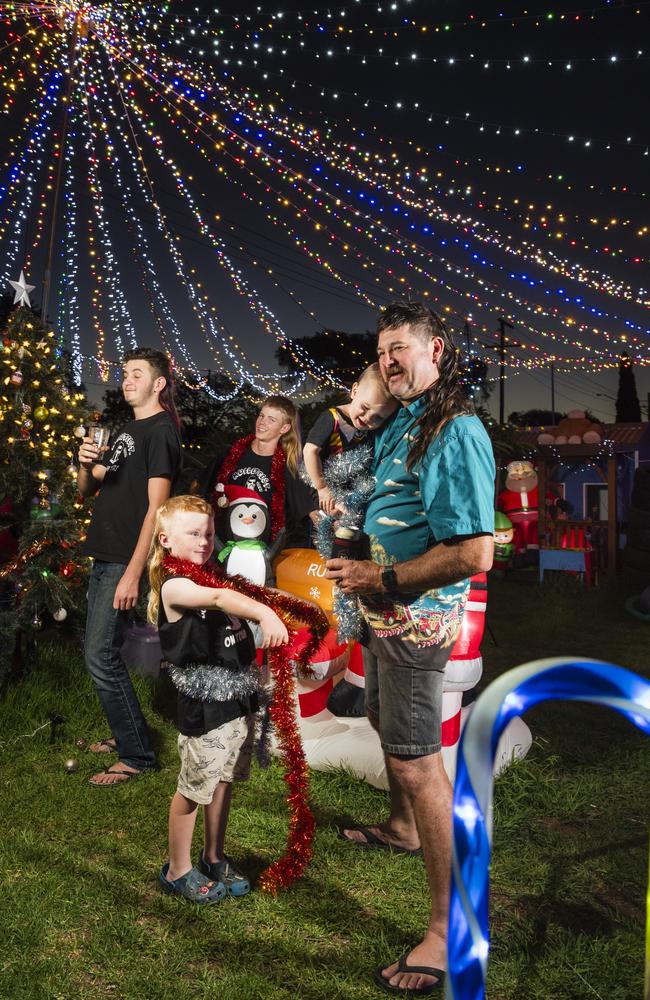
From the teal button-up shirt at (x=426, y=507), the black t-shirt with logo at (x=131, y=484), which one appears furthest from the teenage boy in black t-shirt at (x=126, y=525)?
the teal button-up shirt at (x=426, y=507)

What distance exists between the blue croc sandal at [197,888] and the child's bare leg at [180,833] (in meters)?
0.02

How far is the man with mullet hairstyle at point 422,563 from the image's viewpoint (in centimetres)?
216

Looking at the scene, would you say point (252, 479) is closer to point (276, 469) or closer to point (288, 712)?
point (276, 469)

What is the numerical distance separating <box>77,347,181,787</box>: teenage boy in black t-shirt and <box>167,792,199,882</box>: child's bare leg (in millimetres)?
1109

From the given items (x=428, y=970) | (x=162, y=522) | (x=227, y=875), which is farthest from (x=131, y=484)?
(x=428, y=970)

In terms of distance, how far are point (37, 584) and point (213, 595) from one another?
2.91m

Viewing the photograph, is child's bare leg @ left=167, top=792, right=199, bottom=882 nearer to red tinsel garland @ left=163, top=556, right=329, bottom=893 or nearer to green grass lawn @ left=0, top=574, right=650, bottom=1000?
green grass lawn @ left=0, top=574, right=650, bottom=1000

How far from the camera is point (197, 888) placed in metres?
2.70

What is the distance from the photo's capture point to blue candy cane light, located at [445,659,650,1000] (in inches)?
39.7

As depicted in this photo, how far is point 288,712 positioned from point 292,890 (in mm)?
688

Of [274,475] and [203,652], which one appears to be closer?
[203,652]

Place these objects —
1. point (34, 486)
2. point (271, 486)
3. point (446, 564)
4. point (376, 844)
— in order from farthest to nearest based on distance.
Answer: point (34, 486) < point (271, 486) < point (376, 844) < point (446, 564)

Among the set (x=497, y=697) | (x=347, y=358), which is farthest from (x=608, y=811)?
(x=347, y=358)

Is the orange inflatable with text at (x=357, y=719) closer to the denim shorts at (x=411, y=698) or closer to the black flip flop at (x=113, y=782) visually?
the black flip flop at (x=113, y=782)
